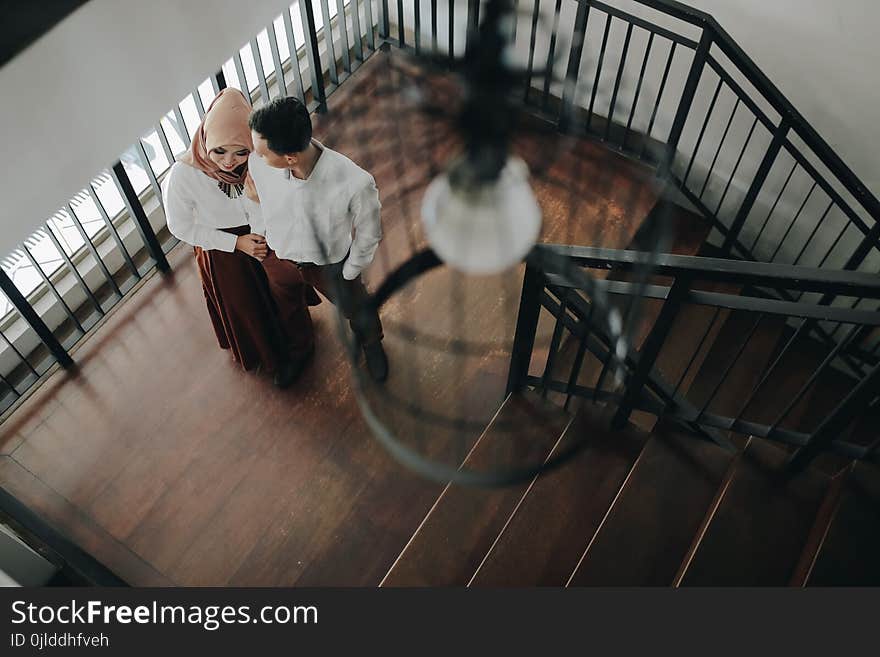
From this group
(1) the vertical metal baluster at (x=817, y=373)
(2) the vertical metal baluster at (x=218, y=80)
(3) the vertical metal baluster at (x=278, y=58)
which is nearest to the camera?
(1) the vertical metal baluster at (x=817, y=373)

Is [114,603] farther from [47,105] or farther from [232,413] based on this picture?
[47,105]

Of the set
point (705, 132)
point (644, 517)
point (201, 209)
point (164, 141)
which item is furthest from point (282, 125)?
point (705, 132)

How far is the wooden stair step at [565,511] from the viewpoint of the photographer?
304 cm

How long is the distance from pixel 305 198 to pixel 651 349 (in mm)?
1248

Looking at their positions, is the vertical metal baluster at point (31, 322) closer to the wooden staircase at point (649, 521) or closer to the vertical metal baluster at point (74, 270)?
the vertical metal baluster at point (74, 270)

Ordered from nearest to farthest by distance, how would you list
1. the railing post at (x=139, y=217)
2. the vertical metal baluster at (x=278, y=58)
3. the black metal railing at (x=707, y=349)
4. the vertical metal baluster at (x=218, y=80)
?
1. the black metal railing at (x=707, y=349)
2. the railing post at (x=139, y=217)
3. the vertical metal baluster at (x=218, y=80)
4. the vertical metal baluster at (x=278, y=58)

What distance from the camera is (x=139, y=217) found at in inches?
139

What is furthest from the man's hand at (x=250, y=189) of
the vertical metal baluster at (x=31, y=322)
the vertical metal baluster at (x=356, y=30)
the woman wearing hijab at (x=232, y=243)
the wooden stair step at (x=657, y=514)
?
the wooden stair step at (x=657, y=514)

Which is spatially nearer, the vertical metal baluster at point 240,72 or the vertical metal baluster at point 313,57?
the vertical metal baluster at point 240,72

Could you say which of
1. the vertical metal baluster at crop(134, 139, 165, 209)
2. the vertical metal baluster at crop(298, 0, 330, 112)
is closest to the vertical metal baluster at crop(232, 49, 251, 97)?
the vertical metal baluster at crop(298, 0, 330, 112)

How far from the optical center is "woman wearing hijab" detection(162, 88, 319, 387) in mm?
2681

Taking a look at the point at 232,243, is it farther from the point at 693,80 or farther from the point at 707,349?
the point at 707,349

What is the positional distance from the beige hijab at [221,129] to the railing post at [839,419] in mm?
2055

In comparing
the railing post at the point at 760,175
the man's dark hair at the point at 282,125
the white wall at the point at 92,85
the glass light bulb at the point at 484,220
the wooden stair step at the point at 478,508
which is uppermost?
the glass light bulb at the point at 484,220
